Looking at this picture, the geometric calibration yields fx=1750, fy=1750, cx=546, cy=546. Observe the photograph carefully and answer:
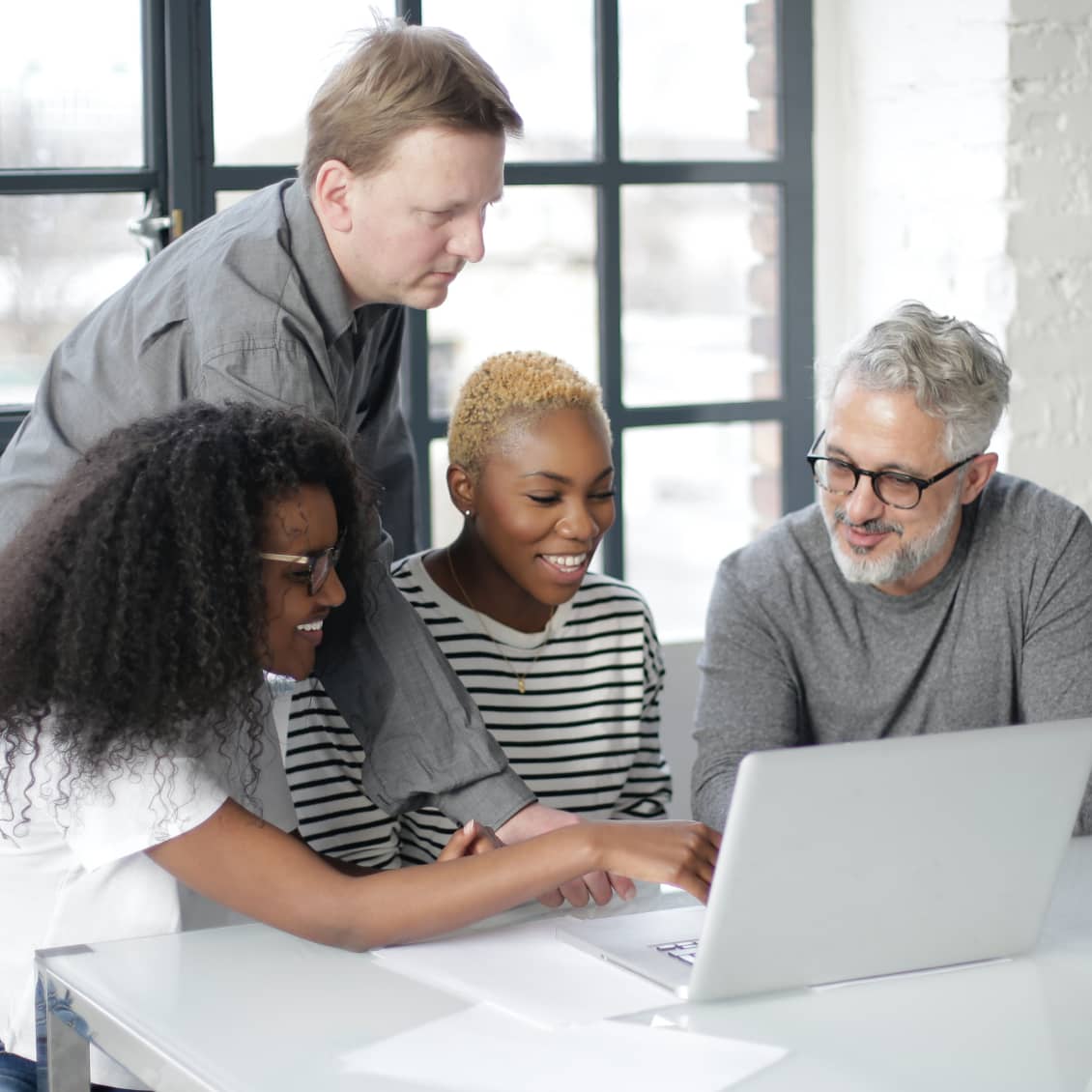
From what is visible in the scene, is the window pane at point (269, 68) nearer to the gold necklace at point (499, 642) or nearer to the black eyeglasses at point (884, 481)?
the gold necklace at point (499, 642)

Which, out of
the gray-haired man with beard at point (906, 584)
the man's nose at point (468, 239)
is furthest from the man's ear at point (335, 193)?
the gray-haired man with beard at point (906, 584)

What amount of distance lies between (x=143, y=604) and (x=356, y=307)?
1.68ft

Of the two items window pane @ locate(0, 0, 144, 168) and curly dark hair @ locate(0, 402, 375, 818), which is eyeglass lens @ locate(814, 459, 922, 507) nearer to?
curly dark hair @ locate(0, 402, 375, 818)

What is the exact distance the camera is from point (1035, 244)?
3051mm

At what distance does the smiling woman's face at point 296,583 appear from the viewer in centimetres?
154

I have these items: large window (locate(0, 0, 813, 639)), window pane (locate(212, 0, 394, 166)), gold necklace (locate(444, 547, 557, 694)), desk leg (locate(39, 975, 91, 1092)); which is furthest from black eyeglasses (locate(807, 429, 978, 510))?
window pane (locate(212, 0, 394, 166))

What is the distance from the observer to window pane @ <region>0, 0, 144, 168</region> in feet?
9.14

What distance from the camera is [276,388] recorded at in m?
1.65

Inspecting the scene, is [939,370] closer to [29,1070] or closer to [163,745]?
[163,745]

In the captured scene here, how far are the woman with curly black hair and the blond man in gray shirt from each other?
0.16m

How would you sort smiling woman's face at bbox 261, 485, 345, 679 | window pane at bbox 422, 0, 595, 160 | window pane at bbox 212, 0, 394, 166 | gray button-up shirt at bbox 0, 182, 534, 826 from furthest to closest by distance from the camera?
window pane at bbox 422, 0, 595, 160
window pane at bbox 212, 0, 394, 166
gray button-up shirt at bbox 0, 182, 534, 826
smiling woman's face at bbox 261, 485, 345, 679

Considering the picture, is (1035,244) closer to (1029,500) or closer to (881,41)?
(881,41)

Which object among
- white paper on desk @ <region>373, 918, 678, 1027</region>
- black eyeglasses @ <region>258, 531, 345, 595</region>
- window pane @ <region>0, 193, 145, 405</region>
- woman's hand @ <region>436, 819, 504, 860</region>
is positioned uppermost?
window pane @ <region>0, 193, 145, 405</region>

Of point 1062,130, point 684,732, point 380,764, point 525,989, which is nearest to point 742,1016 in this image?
point 525,989
